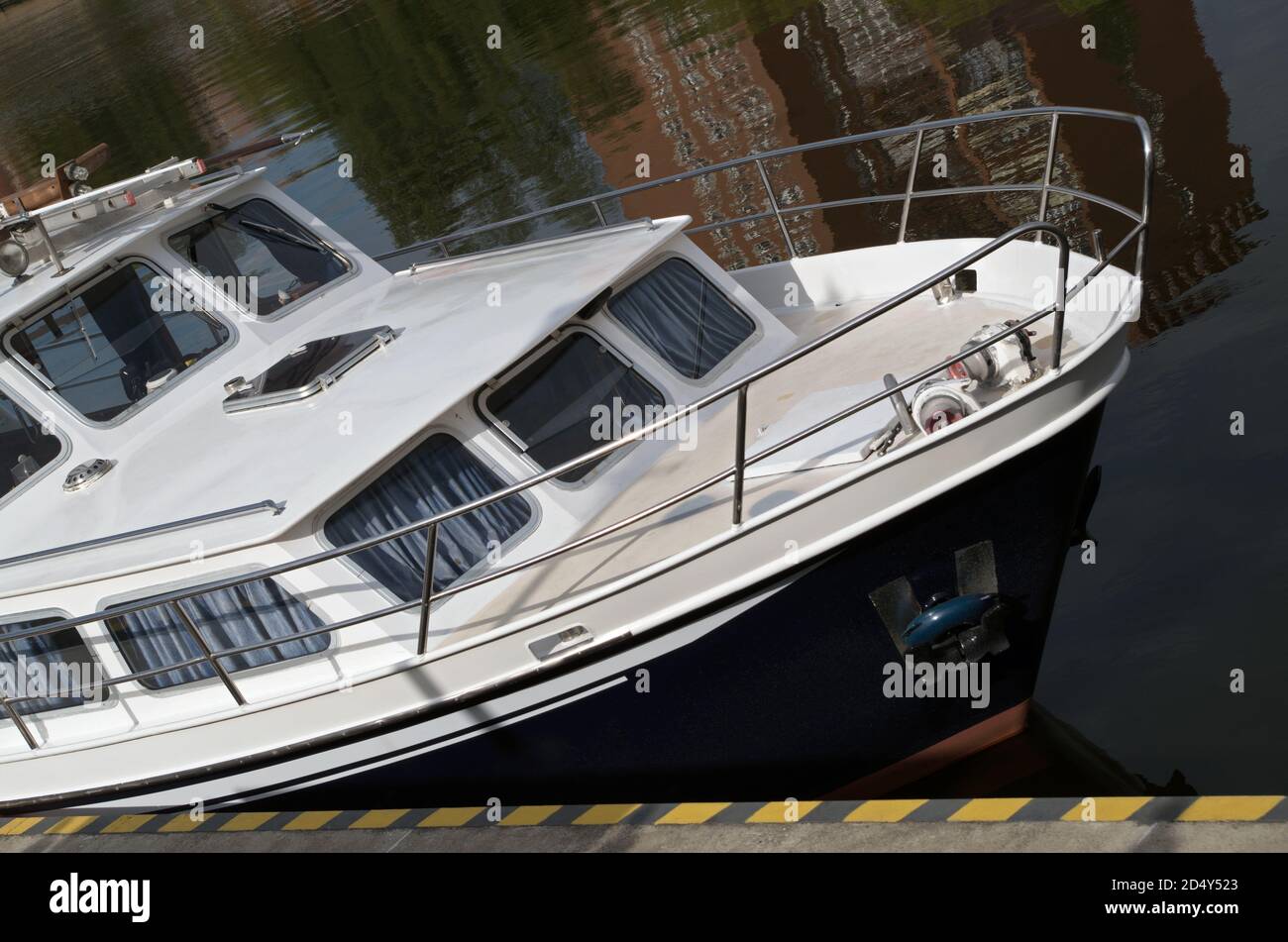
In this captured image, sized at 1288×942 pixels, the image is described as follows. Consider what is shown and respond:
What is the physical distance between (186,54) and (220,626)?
40679 millimetres

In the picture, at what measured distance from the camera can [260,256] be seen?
835 centimetres

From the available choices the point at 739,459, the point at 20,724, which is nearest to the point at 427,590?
the point at 739,459

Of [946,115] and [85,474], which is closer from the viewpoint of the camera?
[85,474]

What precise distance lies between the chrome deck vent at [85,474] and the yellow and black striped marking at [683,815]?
1.66 meters

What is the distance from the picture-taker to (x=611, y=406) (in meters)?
7.03

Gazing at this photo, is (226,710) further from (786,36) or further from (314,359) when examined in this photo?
(786,36)

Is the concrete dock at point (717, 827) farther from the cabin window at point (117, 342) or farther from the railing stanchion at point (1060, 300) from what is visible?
the cabin window at point (117, 342)

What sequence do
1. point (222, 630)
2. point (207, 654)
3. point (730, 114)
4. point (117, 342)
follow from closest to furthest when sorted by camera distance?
1. point (207, 654)
2. point (222, 630)
3. point (117, 342)
4. point (730, 114)

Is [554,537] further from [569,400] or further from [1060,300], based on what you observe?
[1060,300]

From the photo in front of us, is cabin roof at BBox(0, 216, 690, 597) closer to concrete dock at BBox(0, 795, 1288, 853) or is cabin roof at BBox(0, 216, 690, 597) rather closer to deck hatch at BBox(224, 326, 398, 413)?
deck hatch at BBox(224, 326, 398, 413)

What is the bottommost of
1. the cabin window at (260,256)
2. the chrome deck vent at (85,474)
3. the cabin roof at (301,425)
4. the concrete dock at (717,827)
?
the concrete dock at (717,827)

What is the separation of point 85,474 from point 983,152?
12.1m

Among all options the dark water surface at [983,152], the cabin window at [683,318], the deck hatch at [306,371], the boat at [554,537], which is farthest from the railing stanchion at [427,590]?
the dark water surface at [983,152]

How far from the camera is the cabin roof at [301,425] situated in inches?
250
